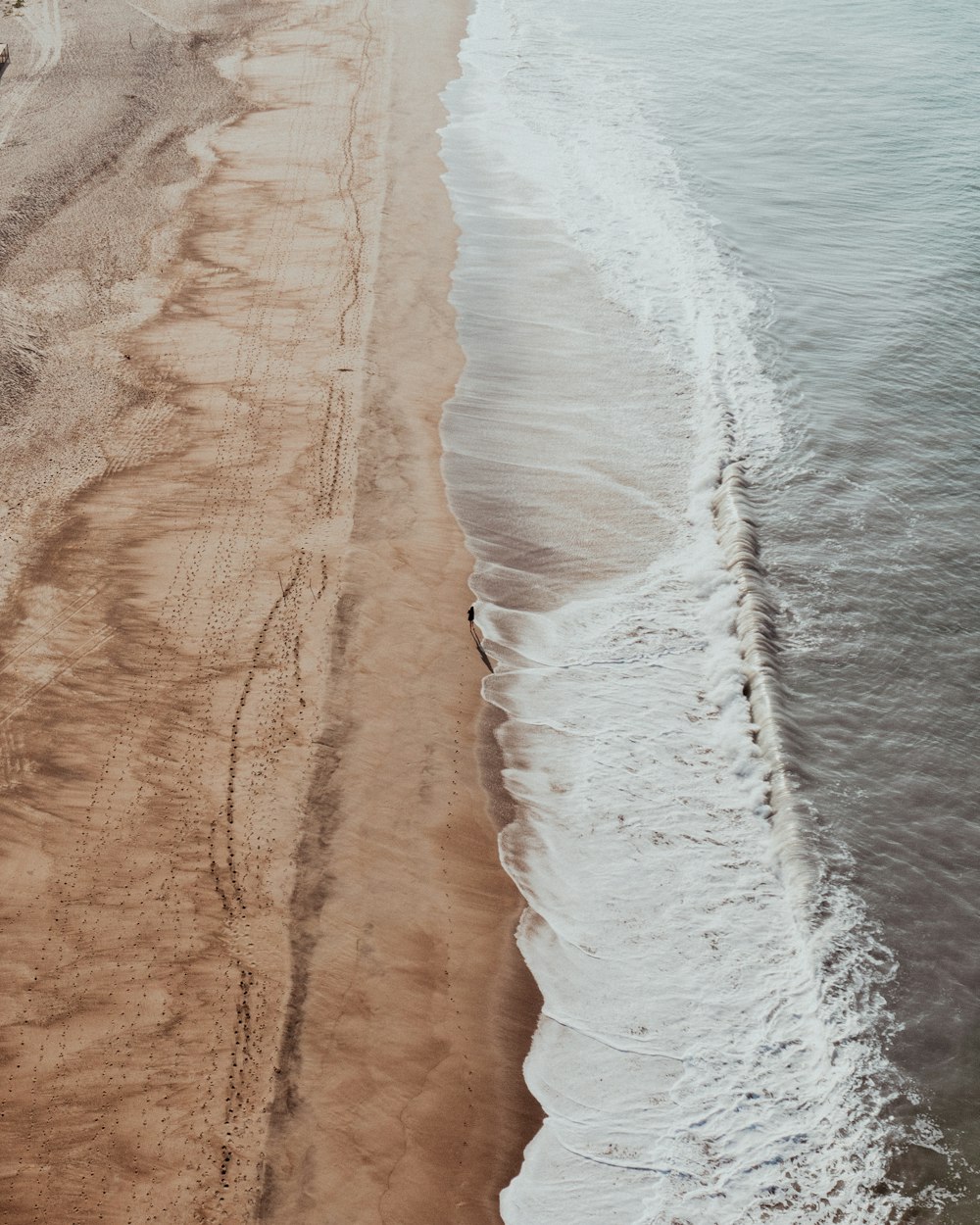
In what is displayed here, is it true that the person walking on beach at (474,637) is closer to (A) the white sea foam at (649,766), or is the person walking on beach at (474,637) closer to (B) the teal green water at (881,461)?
(A) the white sea foam at (649,766)

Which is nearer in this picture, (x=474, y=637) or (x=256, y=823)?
(x=256, y=823)

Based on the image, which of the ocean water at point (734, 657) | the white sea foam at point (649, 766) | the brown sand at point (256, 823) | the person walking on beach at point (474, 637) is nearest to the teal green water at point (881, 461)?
the ocean water at point (734, 657)

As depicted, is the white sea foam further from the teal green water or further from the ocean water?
the teal green water

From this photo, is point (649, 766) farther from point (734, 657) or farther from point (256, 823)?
point (256, 823)

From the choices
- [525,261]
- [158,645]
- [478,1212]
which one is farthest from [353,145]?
[478,1212]

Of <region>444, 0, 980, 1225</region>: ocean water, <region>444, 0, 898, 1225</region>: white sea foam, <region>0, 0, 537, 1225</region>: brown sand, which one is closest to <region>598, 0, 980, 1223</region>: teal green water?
<region>444, 0, 980, 1225</region>: ocean water

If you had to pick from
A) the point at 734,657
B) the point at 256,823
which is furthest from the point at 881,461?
the point at 256,823
